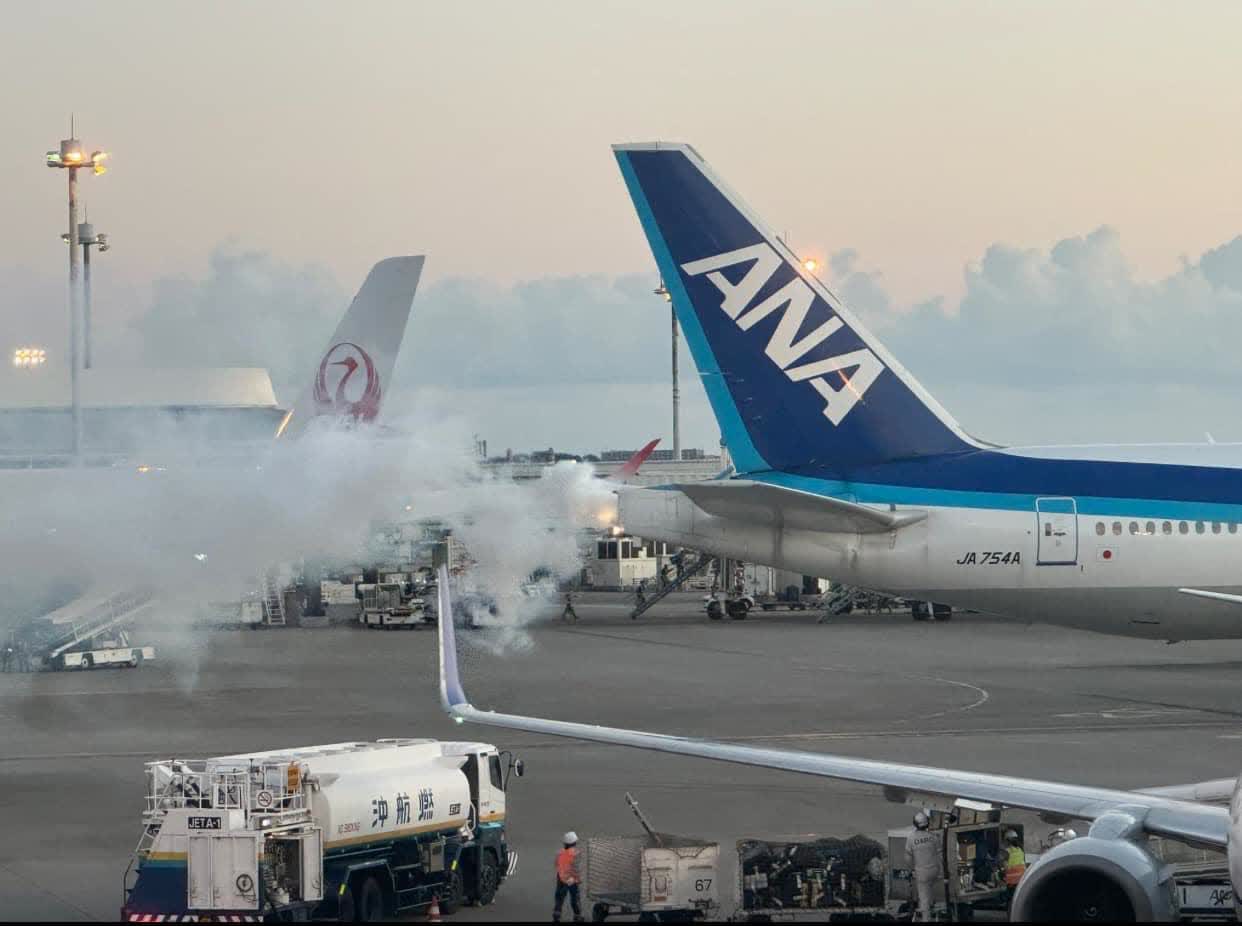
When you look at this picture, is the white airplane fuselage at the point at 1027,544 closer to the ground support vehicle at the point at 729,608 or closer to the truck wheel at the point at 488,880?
the truck wheel at the point at 488,880

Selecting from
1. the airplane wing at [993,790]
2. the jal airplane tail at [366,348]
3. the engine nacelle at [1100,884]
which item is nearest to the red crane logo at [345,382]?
the jal airplane tail at [366,348]

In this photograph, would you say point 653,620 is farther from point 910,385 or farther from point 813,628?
point 910,385

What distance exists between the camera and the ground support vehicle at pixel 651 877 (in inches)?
856

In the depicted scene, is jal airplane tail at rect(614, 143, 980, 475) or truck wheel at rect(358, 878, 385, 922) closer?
truck wheel at rect(358, 878, 385, 922)

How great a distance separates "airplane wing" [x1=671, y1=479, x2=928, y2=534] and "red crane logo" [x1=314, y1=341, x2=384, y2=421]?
15176 millimetres

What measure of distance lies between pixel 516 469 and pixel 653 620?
37345mm

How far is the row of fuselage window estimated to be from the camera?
38.0m

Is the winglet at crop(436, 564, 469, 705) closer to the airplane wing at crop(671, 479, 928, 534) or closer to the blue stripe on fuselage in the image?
the airplane wing at crop(671, 479, 928, 534)

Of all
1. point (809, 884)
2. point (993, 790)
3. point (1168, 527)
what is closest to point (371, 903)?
point (809, 884)

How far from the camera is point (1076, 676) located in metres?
53.5

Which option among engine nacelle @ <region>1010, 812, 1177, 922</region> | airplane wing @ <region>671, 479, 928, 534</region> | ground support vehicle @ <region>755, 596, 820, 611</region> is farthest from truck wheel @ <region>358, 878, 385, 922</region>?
ground support vehicle @ <region>755, 596, 820, 611</region>

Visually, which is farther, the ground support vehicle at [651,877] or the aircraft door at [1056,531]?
the aircraft door at [1056,531]

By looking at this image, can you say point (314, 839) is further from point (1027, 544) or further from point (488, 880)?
point (1027, 544)

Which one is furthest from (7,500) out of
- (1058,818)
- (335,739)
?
(1058,818)
